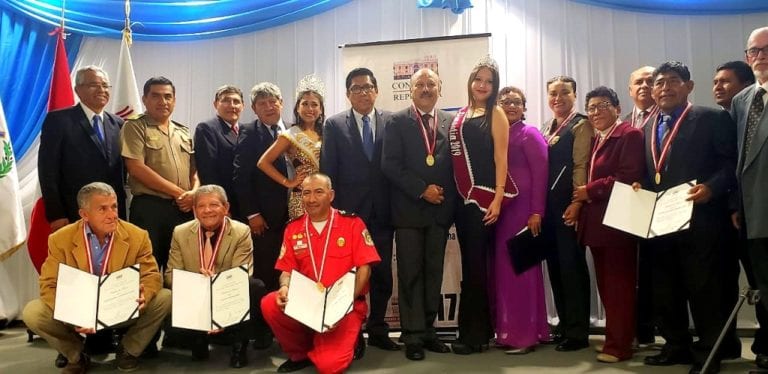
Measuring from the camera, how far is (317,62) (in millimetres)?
4738

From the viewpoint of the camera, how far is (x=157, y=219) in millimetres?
3557

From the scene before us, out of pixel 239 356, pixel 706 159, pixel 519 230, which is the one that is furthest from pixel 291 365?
pixel 706 159

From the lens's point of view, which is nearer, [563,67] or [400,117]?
[400,117]

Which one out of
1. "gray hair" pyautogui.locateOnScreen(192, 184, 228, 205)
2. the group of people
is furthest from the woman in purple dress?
"gray hair" pyautogui.locateOnScreen(192, 184, 228, 205)

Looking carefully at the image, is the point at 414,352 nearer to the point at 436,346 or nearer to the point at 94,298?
the point at 436,346

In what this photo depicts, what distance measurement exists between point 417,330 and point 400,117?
119 centimetres

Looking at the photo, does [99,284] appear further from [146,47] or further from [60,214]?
[146,47]

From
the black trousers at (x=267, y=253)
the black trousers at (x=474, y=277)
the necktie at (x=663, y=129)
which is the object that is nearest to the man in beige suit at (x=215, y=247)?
the black trousers at (x=267, y=253)

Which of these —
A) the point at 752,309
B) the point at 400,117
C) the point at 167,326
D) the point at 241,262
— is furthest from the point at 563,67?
the point at 167,326

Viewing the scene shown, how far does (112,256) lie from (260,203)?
0.90 meters

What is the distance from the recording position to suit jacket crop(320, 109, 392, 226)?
3.43 meters

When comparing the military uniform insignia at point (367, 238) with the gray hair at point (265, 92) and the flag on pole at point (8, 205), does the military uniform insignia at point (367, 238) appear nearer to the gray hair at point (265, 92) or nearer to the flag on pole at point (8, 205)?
the gray hair at point (265, 92)

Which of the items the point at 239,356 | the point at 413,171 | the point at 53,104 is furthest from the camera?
the point at 53,104

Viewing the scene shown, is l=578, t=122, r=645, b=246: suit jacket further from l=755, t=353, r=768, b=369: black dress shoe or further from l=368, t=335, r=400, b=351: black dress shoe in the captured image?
l=368, t=335, r=400, b=351: black dress shoe
